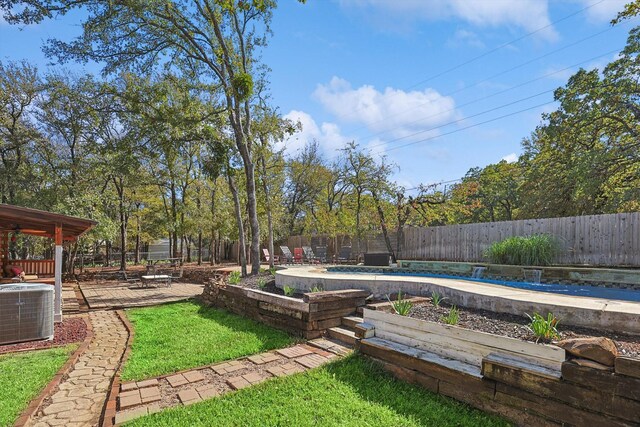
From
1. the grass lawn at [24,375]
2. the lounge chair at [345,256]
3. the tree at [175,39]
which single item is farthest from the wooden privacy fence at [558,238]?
the grass lawn at [24,375]

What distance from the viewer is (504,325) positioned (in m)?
3.25

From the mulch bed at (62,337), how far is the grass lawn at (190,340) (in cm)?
79

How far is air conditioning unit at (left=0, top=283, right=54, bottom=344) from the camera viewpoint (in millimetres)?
4867

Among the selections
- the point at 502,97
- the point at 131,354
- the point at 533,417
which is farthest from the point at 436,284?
the point at 502,97

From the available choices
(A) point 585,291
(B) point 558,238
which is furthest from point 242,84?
(B) point 558,238

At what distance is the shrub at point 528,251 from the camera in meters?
9.12

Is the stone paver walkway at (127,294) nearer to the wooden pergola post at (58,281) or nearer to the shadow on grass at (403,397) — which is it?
the wooden pergola post at (58,281)

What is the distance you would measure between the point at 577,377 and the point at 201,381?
3128mm

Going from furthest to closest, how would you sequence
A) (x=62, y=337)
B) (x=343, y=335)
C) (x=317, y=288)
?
(x=317, y=288)
(x=62, y=337)
(x=343, y=335)

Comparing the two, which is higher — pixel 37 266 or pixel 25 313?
pixel 37 266

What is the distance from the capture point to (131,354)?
14.4 feet

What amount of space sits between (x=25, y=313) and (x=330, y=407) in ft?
16.1

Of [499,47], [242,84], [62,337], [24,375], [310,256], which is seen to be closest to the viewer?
[24,375]

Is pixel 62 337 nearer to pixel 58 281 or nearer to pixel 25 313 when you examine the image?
pixel 25 313
